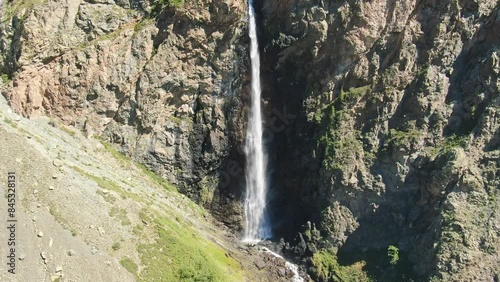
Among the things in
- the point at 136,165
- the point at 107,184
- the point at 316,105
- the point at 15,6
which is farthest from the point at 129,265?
the point at 15,6

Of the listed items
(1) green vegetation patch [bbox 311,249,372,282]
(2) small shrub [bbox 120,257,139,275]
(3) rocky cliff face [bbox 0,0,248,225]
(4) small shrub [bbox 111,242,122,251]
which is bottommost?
(2) small shrub [bbox 120,257,139,275]

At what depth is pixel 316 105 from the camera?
1294 inches

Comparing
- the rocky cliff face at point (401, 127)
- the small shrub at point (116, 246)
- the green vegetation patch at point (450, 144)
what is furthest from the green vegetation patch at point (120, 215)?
the green vegetation patch at point (450, 144)

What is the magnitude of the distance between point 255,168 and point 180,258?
11737mm

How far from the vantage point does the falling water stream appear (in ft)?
112

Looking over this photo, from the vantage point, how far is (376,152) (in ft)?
101

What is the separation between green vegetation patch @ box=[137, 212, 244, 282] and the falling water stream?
5.82 meters

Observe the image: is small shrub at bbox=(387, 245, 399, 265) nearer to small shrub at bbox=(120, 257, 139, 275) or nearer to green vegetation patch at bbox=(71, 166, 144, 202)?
small shrub at bbox=(120, 257, 139, 275)

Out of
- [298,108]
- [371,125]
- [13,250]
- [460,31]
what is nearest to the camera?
[13,250]

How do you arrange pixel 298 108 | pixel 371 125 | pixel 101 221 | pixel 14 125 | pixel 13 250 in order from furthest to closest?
1. pixel 298 108
2. pixel 371 125
3. pixel 14 125
4. pixel 101 221
5. pixel 13 250

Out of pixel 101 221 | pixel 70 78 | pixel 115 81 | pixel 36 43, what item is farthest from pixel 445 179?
pixel 36 43

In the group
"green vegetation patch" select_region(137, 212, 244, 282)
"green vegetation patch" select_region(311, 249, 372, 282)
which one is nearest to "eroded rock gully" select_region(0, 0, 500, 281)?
"green vegetation patch" select_region(311, 249, 372, 282)

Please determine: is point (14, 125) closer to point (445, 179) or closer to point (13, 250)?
point (13, 250)

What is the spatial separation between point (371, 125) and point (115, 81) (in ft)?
57.6
